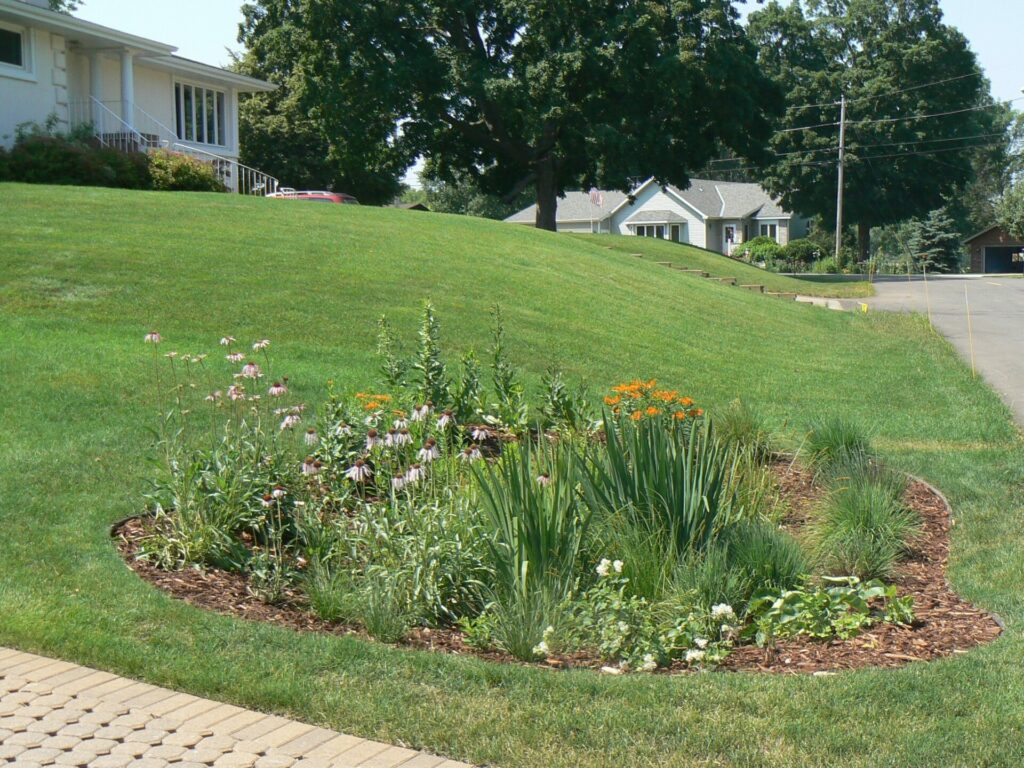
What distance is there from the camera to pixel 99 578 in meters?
5.64

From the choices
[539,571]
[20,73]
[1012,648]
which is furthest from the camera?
[20,73]

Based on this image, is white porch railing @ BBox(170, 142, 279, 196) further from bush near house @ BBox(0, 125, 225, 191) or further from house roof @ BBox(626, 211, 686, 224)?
house roof @ BBox(626, 211, 686, 224)

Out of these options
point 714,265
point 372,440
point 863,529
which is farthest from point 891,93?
point 372,440

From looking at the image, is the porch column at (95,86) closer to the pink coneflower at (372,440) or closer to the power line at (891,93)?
the pink coneflower at (372,440)

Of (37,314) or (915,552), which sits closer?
(915,552)

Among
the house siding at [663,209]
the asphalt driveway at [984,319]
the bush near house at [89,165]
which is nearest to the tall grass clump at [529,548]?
the asphalt driveway at [984,319]

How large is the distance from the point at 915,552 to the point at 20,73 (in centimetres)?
2510

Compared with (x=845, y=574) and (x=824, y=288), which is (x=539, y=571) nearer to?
(x=845, y=574)

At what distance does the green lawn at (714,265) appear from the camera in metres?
33.6

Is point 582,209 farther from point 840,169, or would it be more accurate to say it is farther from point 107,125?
point 107,125

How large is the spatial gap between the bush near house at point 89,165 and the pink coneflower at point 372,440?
18608 mm

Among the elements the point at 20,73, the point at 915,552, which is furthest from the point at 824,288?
the point at 915,552

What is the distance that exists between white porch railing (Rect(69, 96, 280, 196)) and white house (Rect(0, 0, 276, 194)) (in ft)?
0.08

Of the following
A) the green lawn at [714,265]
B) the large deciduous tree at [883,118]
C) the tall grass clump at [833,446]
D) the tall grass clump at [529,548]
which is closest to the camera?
the tall grass clump at [529,548]
